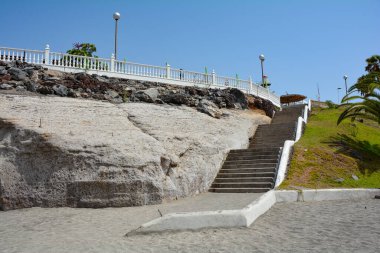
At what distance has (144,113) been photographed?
14797 mm

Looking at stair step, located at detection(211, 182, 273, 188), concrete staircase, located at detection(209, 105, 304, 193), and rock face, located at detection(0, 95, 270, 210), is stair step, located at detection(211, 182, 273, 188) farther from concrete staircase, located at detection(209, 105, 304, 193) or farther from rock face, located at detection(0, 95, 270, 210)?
rock face, located at detection(0, 95, 270, 210)

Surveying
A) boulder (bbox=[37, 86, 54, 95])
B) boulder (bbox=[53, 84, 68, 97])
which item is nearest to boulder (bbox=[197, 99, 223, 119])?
A: boulder (bbox=[53, 84, 68, 97])

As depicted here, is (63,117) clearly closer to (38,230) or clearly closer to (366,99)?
(38,230)

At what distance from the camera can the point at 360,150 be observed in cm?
1655

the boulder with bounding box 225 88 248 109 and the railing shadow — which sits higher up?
the boulder with bounding box 225 88 248 109

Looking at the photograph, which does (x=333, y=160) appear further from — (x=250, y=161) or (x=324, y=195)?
(x=324, y=195)

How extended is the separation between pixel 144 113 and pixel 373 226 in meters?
9.99

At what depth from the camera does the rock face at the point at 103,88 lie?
15.1m

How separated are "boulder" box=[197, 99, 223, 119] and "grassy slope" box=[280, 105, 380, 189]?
4493mm

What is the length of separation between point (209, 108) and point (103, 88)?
18.2 feet

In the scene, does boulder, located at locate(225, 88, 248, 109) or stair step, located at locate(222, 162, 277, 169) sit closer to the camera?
stair step, located at locate(222, 162, 277, 169)

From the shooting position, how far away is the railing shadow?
592 inches

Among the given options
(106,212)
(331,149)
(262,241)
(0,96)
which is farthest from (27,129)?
(331,149)

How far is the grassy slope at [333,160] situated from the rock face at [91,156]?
135 inches
